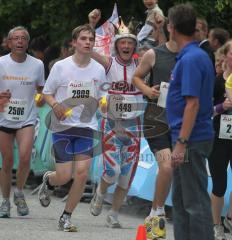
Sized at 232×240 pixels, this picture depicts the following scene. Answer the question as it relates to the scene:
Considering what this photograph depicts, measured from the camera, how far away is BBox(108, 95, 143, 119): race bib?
11.5 metres

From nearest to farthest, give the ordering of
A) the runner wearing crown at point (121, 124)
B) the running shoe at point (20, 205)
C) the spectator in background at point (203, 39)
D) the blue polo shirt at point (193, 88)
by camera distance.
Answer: the blue polo shirt at point (193, 88) → the spectator in background at point (203, 39) → the runner wearing crown at point (121, 124) → the running shoe at point (20, 205)

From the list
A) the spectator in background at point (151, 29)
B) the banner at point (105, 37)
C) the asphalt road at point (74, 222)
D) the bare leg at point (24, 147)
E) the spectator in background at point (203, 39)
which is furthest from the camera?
the banner at point (105, 37)

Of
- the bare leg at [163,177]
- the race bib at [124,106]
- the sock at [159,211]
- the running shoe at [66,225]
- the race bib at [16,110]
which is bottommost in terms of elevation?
the running shoe at [66,225]

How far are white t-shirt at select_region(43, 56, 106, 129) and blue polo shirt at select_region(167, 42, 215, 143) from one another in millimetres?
2798

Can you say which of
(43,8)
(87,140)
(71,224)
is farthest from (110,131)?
(43,8)

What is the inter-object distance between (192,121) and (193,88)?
0.81ft

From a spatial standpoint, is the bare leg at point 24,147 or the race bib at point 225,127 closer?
the race bib at point 225,127

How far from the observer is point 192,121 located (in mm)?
8234

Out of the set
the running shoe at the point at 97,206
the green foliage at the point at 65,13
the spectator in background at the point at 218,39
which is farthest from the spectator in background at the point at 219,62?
the green foliage at the point at 65,13

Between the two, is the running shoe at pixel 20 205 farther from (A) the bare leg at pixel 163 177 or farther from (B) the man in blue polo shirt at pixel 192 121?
(B) the man in blue polo shirt at pixel 192 121

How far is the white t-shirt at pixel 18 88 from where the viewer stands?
39.7 feet

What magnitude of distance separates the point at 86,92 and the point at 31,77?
1.09m

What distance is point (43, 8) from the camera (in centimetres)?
1894

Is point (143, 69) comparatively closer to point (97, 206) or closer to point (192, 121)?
point (97, 206)
